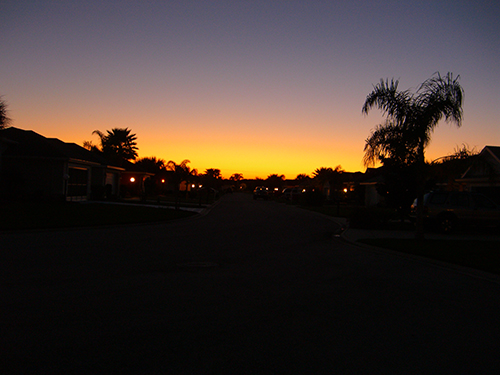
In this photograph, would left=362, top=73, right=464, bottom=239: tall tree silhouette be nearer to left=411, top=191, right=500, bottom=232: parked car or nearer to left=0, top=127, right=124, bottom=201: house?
left=411, top=191, right=500, bottom=232: parked car

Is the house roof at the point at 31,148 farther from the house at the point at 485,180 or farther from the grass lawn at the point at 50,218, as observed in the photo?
the house at the point at 485,180

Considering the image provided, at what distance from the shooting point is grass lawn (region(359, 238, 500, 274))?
1018 centimetres

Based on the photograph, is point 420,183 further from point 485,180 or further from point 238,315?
point 485,180

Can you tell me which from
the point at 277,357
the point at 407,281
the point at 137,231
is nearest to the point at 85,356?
the point at 277,357

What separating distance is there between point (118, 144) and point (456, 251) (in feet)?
165

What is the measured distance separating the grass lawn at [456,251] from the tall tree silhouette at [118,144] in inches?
1737

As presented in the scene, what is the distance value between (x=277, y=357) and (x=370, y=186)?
40547 mm

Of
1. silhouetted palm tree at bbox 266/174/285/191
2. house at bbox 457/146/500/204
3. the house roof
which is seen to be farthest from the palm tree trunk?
silhouetted palm tree at bbox 266/174/285/191

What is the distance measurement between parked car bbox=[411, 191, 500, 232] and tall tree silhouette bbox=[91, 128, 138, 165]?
41596mm

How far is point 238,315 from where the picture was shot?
572cm

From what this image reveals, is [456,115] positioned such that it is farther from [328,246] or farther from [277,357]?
[277,357]

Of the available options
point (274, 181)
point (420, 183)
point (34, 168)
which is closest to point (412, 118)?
point (420, 183)

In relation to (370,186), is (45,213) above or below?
below

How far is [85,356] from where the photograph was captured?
425 centimetres
